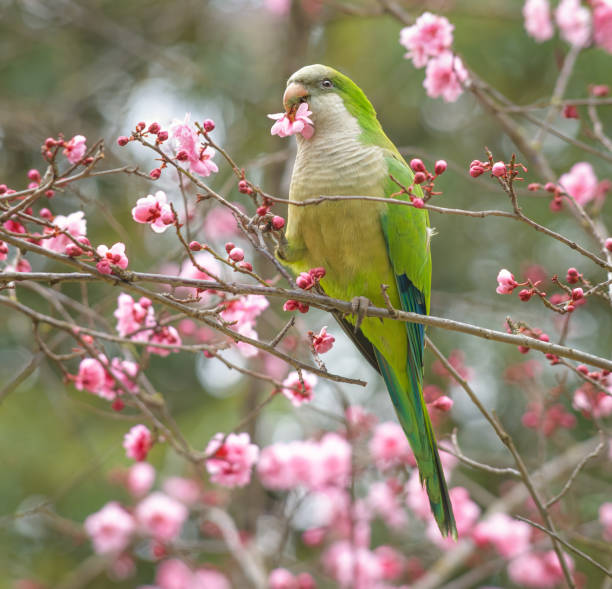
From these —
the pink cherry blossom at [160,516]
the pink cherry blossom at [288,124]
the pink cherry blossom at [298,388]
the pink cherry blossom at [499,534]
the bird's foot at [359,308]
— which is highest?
the pink cherry blossom at [288,124]

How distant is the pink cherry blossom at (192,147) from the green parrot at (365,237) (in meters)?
0.53

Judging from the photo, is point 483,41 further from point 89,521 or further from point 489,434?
point 89,521

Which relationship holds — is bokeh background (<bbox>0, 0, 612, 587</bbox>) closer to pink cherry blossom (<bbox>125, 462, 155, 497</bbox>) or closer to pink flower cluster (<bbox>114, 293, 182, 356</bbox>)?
pink cherry blossom (<bbox>125, 462, 155, 497</bbox>)

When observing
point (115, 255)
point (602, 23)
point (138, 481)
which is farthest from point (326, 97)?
point (138, 481)

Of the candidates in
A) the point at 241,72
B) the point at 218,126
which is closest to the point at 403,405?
the point at 218,126

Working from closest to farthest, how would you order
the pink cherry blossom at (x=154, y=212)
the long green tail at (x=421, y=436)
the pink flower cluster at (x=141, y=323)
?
the pink cherry blossom at (x=154, y=212), the pink flower cluster at (x=141, y=323), the long green tail at (x=421, y=436)

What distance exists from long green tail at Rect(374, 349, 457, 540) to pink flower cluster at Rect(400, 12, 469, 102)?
3.74ft

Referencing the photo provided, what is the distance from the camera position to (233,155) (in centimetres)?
466

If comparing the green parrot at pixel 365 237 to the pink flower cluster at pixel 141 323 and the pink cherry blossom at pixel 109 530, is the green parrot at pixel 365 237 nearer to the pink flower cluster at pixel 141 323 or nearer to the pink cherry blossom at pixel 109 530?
the pink flower cluster at pixel 141 323

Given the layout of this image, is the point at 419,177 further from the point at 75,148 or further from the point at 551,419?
the point at 551,419

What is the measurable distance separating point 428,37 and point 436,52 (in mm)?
69

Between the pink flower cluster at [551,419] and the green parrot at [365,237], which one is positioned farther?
the pink flower cluster at [551,419]

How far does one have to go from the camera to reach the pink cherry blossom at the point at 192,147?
190 cm

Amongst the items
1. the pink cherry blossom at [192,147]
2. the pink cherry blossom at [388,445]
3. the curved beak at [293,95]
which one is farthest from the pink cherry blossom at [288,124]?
the pink cherry blossom at [388,445]
